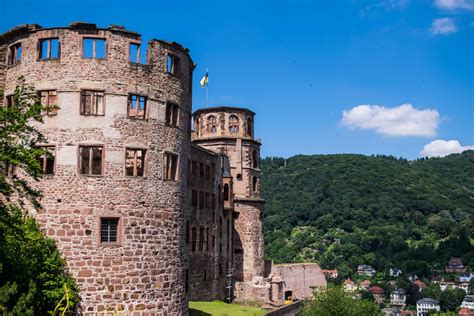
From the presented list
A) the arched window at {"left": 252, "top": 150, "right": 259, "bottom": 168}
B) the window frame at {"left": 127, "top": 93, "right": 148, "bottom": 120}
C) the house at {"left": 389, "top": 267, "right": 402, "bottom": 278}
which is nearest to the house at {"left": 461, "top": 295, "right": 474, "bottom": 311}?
the house at {"left": 389, "top": 267, "right": 402, "bottom": 278}

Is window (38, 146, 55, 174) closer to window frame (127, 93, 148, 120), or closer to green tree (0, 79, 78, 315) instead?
green tree (0, 79, 78, 315)

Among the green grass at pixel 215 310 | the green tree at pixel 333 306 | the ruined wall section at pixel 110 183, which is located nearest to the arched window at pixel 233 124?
the green tree at pixel 333 306

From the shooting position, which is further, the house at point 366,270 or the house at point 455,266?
the house at point 366,270

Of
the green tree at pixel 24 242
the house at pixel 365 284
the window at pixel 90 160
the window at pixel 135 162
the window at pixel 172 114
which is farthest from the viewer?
the house at pixel 365 284

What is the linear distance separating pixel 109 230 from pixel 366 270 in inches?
5775

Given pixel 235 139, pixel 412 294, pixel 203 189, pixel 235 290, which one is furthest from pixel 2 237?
pixel 412 294

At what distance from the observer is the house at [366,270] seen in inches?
6379

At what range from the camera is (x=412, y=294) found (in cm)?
14075

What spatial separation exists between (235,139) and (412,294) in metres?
101

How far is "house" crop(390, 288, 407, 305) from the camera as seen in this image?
139125 mm

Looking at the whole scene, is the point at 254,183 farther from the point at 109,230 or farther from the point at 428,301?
the point at 428,301

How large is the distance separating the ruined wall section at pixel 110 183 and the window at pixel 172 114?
51cm

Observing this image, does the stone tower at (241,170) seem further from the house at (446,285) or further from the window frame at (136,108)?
the house at (446,285)

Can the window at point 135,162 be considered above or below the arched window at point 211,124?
below
